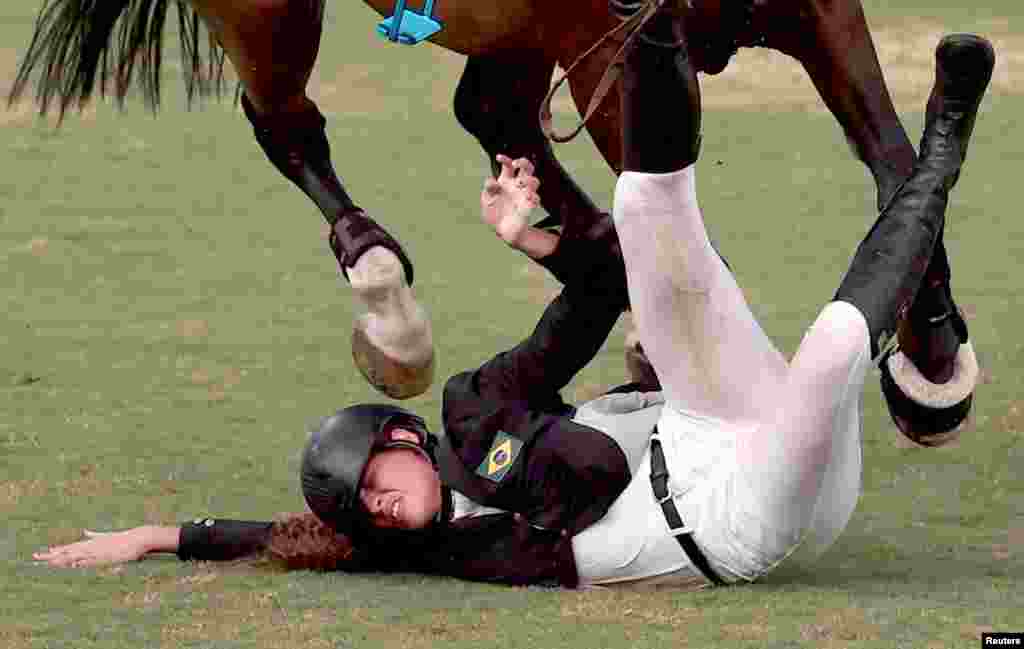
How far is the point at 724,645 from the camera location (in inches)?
109

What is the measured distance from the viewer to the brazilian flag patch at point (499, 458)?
316 centimetres

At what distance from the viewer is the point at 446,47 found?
371cm

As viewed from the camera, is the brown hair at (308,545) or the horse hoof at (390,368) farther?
the horse hoof at (390,368)

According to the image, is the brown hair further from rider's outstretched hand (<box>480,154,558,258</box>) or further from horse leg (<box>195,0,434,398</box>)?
horse leg (<box>195,0,434,398</box>)

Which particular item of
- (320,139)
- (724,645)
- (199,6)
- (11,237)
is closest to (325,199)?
(320,139)

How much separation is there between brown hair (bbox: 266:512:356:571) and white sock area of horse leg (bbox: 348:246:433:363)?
672 mm

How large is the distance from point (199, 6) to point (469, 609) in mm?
1534

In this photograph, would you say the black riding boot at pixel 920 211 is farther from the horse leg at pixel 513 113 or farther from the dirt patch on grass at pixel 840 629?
the horse leg at pixel 513 113

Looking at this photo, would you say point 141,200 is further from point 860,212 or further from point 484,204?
point 484,204

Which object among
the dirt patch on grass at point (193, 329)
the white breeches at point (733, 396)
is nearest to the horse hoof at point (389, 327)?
the white breeches at point (733, 396)

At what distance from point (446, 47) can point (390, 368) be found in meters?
0.66

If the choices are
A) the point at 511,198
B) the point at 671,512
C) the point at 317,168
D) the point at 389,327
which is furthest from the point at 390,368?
the point at 671,512

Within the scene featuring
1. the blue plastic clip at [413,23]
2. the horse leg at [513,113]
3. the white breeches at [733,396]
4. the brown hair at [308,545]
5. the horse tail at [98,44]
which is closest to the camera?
the white breeches at [733,396]

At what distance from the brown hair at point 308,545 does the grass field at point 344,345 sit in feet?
0.12
